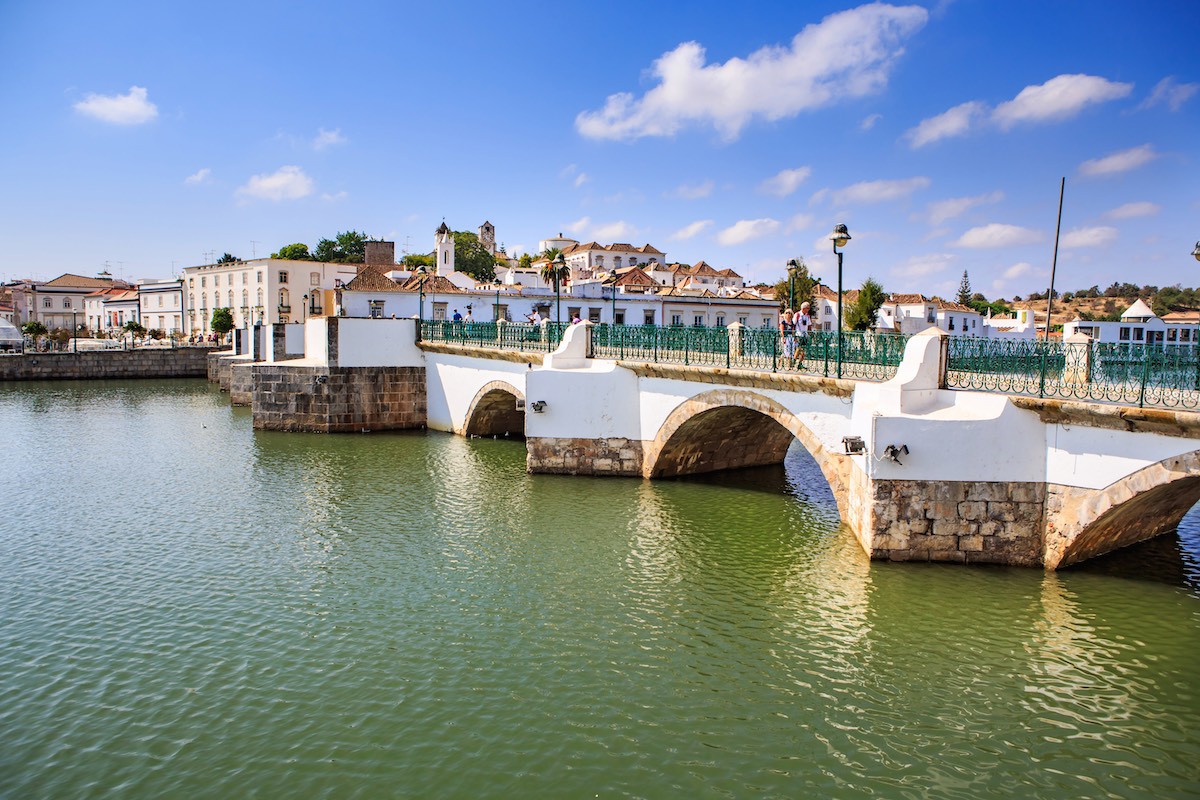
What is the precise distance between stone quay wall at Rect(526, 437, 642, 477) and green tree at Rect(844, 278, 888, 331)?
35.3 meters

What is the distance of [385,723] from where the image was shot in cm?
782

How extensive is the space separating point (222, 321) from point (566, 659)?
202 feet

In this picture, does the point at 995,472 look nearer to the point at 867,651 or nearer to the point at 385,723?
the point at 867,651

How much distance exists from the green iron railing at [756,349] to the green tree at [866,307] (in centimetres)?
3479

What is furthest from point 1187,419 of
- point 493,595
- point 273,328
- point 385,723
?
point 273,328

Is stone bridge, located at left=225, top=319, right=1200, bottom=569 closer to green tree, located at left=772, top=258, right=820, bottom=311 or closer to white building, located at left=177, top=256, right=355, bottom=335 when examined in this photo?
green tree, located at left=772, top=258, right=820, bottom=311

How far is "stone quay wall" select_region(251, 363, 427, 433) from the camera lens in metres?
26.7

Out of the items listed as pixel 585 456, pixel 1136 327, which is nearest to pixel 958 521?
pixel 585 456

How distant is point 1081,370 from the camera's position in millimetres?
11352

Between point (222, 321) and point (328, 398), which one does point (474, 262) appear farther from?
point (328, 398)

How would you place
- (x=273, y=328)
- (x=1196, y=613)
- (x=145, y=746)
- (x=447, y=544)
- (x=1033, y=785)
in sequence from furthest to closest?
(x=273, y=328), (x=447, y=544), (x=1196, y=613), (x=145, y=746), (x=1033, y=785)

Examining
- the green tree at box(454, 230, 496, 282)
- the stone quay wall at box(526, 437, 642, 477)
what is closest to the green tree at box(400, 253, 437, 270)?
the green tree at box(454, 230, 496, 282)

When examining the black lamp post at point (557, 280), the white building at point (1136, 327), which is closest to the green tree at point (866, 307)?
the white building at point (1136, 327)

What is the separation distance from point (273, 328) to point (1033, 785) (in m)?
33.6
